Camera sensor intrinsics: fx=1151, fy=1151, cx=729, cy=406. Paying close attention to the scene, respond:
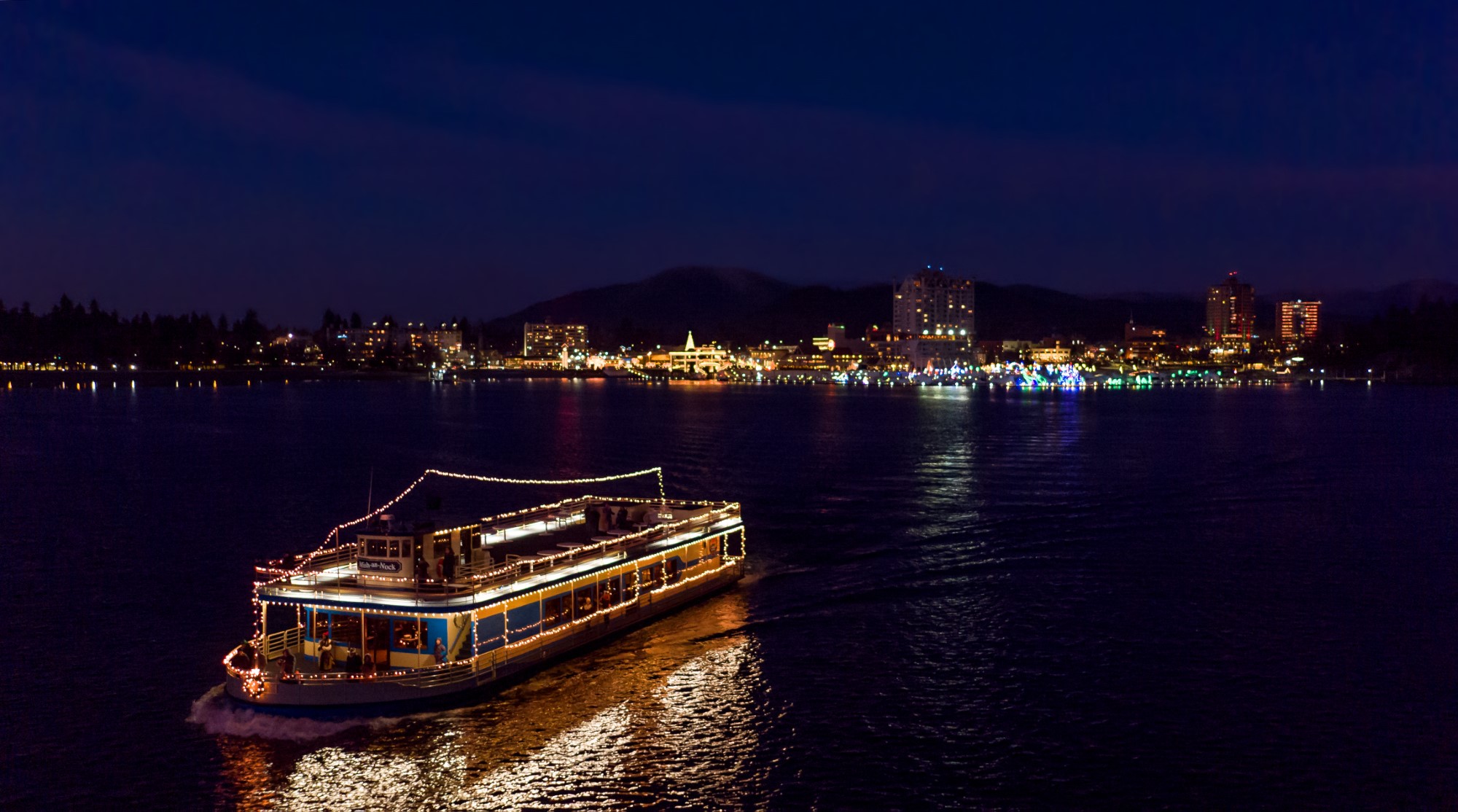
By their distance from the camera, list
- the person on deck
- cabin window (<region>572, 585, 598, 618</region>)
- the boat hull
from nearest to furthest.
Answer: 1. the boat hull
2. the person on deck
3. cabin window (<region>572, 585, 598, 618</region>)

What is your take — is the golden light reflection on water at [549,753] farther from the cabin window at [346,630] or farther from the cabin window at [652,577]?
the cabin window at [652,577]

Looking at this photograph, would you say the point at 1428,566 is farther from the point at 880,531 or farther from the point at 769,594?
the point at 769,594

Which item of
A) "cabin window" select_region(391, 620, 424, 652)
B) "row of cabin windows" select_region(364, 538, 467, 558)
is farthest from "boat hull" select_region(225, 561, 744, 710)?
"row of cabin windows" select_region(364, 538, 467, 558)

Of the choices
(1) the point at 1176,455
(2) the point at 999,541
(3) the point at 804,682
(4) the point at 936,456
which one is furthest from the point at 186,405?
(3) the point at 804,682

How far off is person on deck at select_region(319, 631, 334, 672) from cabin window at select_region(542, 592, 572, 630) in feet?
14.9

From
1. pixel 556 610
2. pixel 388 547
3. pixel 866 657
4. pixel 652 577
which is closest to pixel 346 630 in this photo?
pixel 388 547

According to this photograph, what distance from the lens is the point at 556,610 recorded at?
25.4 m

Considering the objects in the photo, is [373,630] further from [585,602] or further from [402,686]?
[585,602]

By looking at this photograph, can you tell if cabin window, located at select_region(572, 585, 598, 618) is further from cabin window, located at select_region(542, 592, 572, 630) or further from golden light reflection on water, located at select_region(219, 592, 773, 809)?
golden light reflection on water, located at select_region(219, 592, 773, 809)

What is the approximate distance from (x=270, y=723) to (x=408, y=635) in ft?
9.38

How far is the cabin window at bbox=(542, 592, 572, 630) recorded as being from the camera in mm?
25062

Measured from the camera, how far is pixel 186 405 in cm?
13088

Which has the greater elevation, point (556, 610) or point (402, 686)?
point (556, 610)

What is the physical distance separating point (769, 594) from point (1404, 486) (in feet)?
130
